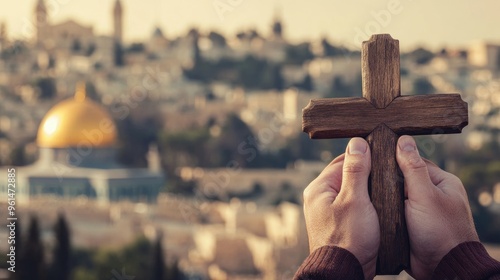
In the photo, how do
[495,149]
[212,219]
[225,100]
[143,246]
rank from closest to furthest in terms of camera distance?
[143,246], [212,219], [495,149], [225,100]

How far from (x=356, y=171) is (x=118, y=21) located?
197ft

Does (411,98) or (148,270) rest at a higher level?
(411,98)

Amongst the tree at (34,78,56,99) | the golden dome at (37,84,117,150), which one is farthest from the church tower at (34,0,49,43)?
the golden dome at (37,84,117,150)

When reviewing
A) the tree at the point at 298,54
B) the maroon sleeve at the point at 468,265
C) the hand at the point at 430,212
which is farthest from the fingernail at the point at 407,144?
the tree at the point at 298,54

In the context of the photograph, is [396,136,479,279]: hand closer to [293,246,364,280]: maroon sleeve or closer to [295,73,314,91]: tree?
[293,246,364,280]: maroon sleeve

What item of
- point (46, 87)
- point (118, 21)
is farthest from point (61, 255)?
point (118, 21)

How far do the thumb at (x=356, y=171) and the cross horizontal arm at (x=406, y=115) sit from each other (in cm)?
5

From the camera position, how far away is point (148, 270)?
22.6m

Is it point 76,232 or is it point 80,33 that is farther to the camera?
point 80,33

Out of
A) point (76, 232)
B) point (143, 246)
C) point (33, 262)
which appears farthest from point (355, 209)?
point (76, 232)

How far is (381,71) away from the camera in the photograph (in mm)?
2186

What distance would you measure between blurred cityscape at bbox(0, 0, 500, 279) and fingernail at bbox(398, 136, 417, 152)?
16.8m

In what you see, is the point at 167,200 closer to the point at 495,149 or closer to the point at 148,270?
the point at 148,270

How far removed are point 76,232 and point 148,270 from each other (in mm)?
4635
